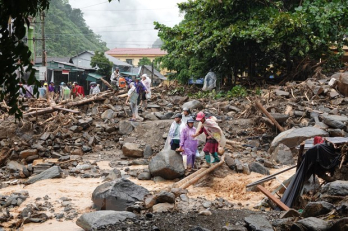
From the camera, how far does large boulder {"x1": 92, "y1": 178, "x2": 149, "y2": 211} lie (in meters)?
8.04

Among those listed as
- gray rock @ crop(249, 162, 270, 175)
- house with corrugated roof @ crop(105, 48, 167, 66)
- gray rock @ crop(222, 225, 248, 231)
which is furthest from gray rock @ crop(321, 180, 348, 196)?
house with corrugated roof @ crop(105, 48, 167, 66)

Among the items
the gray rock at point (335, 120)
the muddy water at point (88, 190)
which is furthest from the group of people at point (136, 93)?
the gray rock at point (335, 120)

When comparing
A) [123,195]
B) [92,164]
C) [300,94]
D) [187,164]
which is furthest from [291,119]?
[123,195]

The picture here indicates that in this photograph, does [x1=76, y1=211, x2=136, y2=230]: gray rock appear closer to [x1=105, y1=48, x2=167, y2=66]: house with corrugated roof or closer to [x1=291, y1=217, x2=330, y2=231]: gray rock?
[x1=291, y1=217, x2=330, y2=231]: gray rock

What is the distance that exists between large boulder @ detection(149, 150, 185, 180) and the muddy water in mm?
228

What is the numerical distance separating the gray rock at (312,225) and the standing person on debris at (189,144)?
5.32m

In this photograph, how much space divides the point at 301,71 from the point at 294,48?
4.92 ft

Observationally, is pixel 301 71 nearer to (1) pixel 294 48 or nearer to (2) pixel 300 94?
(1) pixel 294 48

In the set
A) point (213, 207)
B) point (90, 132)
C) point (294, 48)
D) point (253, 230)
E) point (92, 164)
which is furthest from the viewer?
point (294, 48)

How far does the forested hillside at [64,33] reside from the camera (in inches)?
2039

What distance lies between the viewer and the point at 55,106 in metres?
15.9

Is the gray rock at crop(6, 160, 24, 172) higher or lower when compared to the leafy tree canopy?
lower

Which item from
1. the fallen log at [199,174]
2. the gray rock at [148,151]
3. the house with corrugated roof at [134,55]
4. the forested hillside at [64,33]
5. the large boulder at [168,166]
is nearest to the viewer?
the fallen log at [199,174]

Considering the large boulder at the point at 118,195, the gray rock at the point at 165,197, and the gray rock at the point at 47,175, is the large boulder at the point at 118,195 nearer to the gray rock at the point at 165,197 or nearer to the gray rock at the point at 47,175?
the gray rock at the point at 165,197
